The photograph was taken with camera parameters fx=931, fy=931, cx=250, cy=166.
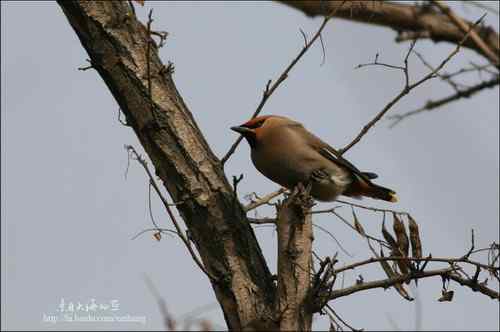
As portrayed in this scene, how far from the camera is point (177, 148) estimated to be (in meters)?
4.18

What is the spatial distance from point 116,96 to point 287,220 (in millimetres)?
1003

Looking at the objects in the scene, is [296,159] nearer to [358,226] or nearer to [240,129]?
[240,129]

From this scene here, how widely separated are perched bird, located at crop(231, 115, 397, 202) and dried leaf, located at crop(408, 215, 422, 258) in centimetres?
115

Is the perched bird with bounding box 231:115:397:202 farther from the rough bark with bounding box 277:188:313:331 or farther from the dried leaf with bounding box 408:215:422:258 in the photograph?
the rough bark with bounding box 277:188:313:331

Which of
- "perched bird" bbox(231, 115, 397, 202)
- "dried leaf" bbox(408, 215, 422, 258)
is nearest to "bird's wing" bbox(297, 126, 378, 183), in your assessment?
"perched bird" bbox(231, 115, 397, 202)

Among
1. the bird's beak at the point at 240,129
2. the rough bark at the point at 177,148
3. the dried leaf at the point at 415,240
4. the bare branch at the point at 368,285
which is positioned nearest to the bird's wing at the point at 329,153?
the bird's beak at the point at 240,129

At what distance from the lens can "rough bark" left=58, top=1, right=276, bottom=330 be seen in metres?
4.05

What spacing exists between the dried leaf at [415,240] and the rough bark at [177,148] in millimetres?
666

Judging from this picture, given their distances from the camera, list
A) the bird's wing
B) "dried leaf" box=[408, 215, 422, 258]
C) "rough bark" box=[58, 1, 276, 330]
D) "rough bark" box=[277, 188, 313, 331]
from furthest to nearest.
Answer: the bird's wing, "dried leaf" box=[408, 215, 422, 258], "rough bark" box=[58, 1, 276, 330], "rough bark" box=[277, 188, 313, 331]

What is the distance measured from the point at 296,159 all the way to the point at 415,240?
137 centimetres

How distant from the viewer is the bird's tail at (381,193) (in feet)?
19.7

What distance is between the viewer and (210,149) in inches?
169

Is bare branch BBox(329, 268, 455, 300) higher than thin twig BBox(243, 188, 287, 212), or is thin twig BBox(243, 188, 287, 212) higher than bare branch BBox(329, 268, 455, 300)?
thin twig BBox(243, 188, 287, 212)

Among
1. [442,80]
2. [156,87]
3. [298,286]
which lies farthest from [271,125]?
[298,286]
